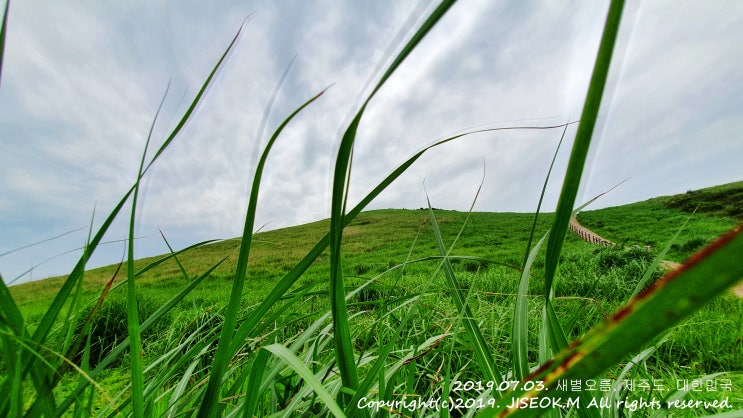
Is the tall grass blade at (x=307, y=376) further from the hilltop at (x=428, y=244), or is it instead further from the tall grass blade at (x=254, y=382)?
the hilltop at (x=428, y=244)

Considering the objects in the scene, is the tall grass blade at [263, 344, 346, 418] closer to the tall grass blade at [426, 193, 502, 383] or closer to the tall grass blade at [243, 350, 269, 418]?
the tall grass blade at [243, 350, 269, 418]

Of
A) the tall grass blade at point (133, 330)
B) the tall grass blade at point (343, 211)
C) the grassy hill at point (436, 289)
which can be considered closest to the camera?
the tall grass blade at point (343, 211)

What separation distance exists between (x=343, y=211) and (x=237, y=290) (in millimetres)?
219

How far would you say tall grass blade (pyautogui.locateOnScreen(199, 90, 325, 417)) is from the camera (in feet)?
1.36

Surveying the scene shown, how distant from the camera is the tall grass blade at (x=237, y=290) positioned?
414 mm

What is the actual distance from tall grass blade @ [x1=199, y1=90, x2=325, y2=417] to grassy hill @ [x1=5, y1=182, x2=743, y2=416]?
19 cm

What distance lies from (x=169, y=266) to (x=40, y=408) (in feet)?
54.6

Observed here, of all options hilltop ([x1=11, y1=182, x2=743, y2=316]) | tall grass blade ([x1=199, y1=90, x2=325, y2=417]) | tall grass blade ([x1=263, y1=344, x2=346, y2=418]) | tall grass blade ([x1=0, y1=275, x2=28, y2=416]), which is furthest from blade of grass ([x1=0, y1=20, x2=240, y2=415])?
hilltop ([x1=11, y1=182, x2=743, y2=316])

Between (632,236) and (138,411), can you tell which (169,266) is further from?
(632,236)

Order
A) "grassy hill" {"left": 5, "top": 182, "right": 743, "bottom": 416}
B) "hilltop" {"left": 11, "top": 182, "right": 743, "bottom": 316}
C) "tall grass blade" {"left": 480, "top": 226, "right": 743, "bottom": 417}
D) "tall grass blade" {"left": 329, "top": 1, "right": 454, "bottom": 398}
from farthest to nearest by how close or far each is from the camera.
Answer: "hilltop" {"left": 11, "top": 182, "right": 743, "bottom": 316}
"grassy hill" {"left": 5, "top": 182, "right": 743, "bottom": 416}
"tall grass blade" {"left": 329, "top": 1, "right": 454, "bottom": 398}
"tall grass blade" {"left": 480, "top": 226, "right": 743, "bottom": 417}

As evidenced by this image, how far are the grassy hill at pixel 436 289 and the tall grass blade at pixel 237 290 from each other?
188 millimetres

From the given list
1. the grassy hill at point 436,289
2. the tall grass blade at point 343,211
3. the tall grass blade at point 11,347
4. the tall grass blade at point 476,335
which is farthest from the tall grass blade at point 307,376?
the tall grass blade at point 11,347

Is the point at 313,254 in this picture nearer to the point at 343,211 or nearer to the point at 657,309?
the point at 343,211

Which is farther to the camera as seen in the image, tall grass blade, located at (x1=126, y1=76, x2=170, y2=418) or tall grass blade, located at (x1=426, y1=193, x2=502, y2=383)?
A: tall grass blade, located at (x1=426, y1=193, x2=502, y2=383)
